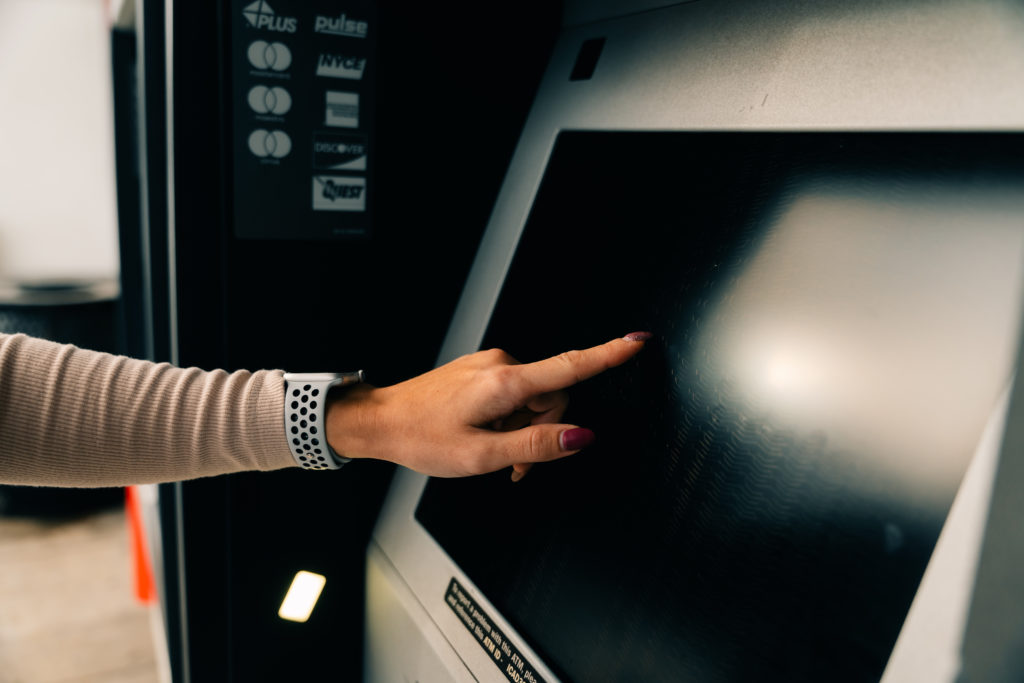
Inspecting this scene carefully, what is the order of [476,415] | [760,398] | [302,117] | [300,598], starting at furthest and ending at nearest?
[300,598] < [302,117] < [476,415] < [760,398]

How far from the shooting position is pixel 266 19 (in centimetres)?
91

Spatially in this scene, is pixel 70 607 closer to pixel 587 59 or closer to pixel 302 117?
pixel 302 117

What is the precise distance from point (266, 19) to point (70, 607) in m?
2.43

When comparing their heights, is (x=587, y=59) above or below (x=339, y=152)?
above

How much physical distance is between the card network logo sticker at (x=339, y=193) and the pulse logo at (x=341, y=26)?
187 millimetres

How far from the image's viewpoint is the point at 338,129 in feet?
3.22

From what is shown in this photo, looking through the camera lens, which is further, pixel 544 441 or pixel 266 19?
pixel 266 19

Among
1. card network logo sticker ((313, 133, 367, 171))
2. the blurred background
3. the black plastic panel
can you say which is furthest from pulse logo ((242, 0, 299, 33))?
the blurred background

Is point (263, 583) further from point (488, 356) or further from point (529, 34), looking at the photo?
point (529, 34)

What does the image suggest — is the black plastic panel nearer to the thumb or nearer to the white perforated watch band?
the white perforated watch band

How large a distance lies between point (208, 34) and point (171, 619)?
0.90 metres

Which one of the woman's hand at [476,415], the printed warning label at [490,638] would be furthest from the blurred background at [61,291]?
the printed warning label at [490,638]

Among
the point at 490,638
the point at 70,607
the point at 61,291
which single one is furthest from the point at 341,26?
the point at 61,291

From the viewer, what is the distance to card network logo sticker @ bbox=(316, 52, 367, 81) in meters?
0.95
